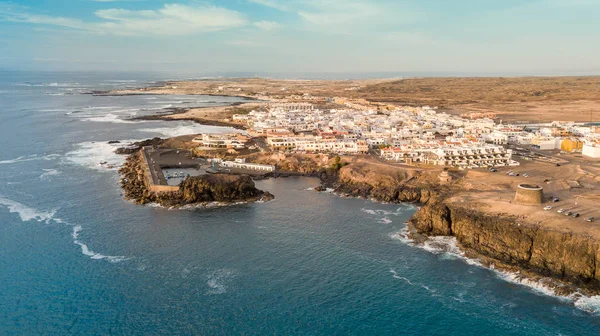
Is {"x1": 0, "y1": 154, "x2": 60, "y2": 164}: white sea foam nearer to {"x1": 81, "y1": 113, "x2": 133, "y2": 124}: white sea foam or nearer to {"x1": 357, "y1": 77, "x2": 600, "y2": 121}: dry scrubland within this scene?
{"x1": 81, "y1": 113, "x2": 133, "y2": 124}: white sea foam

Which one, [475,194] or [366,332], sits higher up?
[475,194]

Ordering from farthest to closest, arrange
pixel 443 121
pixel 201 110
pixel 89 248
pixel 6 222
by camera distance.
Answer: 1. pixel 201 110
2. pixel 443 121
3. pixel 6 222
4. pixel 89 248

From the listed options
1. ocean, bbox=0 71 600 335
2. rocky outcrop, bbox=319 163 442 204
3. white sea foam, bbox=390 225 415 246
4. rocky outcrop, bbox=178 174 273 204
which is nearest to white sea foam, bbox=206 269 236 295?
ocean, bbox=0 71 600 335

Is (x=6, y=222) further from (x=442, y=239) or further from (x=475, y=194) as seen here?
(x=475, y=194)

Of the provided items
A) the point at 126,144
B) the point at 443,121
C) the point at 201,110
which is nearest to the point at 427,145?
the point at 443,121

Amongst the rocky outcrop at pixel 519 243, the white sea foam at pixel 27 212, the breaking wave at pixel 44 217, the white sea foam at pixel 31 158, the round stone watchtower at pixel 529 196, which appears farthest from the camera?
the white sea foam at pixel 31 158

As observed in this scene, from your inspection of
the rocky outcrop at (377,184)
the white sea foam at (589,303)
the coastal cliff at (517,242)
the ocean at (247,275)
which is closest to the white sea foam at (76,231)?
the ocean at (247,275)

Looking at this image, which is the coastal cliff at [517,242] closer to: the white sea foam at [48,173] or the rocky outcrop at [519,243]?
Answer: the rocky outcrop at [519,243]
